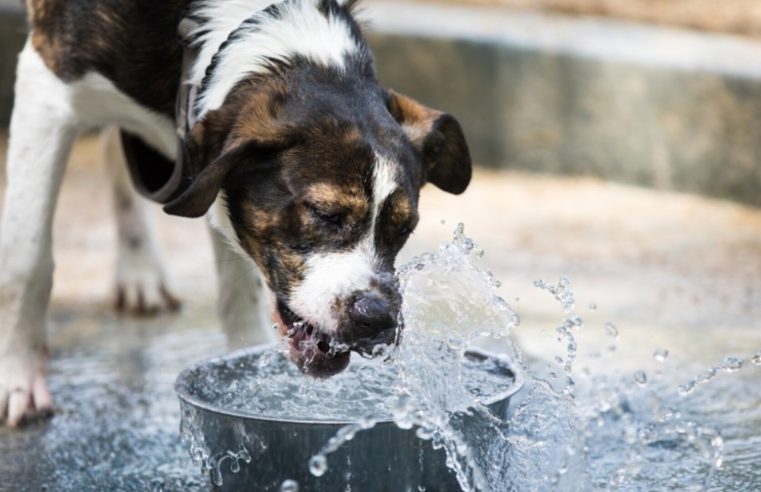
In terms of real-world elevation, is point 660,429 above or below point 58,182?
below

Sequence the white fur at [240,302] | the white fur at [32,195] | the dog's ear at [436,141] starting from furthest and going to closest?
the white fur at [240,302]
the white fur at [32,195]
the dog's ear at [436,141]

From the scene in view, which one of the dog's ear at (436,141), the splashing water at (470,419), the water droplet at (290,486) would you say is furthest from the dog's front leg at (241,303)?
the water droplet at (290,486)

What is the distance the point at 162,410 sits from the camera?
156 inches

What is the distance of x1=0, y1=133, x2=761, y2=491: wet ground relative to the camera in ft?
12.0

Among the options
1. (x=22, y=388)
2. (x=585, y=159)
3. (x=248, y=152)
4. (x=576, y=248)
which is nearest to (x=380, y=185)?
(x=248, y=152)

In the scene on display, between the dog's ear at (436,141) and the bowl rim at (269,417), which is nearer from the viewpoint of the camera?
the bowl rim at (269,417)

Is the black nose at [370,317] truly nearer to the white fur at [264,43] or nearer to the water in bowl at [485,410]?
the water in bowl at [485,410]

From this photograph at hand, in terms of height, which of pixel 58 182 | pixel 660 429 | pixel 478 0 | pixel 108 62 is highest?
pixel 108 62

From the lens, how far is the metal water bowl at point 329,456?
2686 mm

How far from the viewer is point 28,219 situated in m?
3.88

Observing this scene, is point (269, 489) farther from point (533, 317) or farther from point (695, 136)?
point (695, 136)

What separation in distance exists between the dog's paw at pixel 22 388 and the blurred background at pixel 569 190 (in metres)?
0.12

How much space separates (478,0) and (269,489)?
20.3ft

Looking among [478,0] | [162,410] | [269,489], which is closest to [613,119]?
[478,0]
